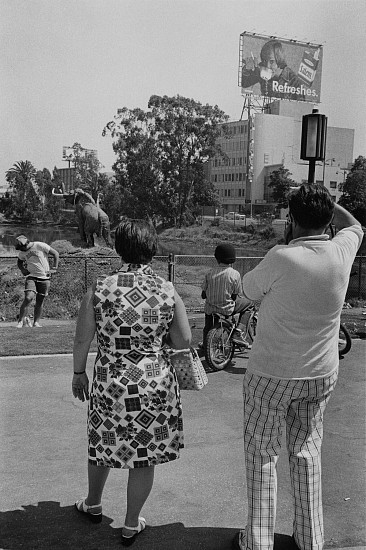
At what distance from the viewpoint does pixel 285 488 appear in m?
3.71

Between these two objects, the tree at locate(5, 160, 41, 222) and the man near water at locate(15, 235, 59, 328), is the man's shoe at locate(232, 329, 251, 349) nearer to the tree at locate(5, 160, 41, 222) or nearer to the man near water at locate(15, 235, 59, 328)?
the man near water at locate(15, 235, 59, 328)

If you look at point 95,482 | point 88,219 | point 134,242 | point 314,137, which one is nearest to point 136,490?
point 95,482

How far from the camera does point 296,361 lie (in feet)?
9.00

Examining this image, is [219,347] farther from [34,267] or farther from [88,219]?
[88,219]

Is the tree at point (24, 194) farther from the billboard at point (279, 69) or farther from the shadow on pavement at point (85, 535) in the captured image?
the billboard at point (279, 69)

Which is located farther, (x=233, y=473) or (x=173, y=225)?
(x=173, y=225)

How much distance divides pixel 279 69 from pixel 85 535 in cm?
10084

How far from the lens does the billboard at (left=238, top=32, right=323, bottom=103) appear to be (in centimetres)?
9125

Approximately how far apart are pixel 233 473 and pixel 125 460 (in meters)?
1.18

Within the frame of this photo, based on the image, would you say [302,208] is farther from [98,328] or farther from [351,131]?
[351,131]

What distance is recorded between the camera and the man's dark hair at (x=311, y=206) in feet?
9.12

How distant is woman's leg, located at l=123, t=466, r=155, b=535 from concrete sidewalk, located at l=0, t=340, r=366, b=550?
0.12 metres

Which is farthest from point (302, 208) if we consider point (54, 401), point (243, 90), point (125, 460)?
point (243, 90)

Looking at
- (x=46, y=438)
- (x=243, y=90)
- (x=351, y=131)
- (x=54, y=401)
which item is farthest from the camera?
(x=351, y=131)
